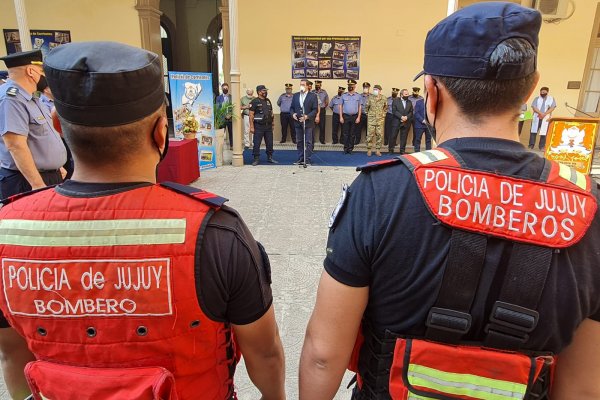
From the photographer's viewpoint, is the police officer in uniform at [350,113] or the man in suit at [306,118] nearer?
the man in suit at [306,118]

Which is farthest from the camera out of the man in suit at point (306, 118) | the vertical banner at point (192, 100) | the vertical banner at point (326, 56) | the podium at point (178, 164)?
the vertical banner at point (326, 56)

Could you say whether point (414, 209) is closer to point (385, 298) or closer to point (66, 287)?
point (385, 298)

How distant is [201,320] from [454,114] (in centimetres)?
74

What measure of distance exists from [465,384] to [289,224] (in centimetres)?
385

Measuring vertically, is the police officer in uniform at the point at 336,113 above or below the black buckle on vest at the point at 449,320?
below

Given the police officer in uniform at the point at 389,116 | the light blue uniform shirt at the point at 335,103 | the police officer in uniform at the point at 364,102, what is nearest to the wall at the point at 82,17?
the light blue uniform shirt at the point at 335,103

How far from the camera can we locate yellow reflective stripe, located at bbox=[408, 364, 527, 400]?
2.84 ft

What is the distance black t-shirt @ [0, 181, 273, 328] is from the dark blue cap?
0.61 m

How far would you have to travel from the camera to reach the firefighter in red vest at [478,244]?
814mm

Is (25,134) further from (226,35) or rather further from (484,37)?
(226,35)

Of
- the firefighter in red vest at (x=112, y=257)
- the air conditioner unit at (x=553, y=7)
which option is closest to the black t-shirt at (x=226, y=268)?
the firefighter in red vest at (x=112, y=257)

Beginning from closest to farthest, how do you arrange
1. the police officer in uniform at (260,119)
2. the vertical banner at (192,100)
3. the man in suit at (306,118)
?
the vertical banner at (192,100) < the police officer in uniform at (260,119) < the man in suit at (306,118)

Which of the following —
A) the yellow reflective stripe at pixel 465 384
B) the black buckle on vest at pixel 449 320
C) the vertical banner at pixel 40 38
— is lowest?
the yellow reflective stripe at pixel 465 384

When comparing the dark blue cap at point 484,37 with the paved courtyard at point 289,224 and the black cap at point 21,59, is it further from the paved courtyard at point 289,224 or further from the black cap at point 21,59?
the black cap at point 21,59
